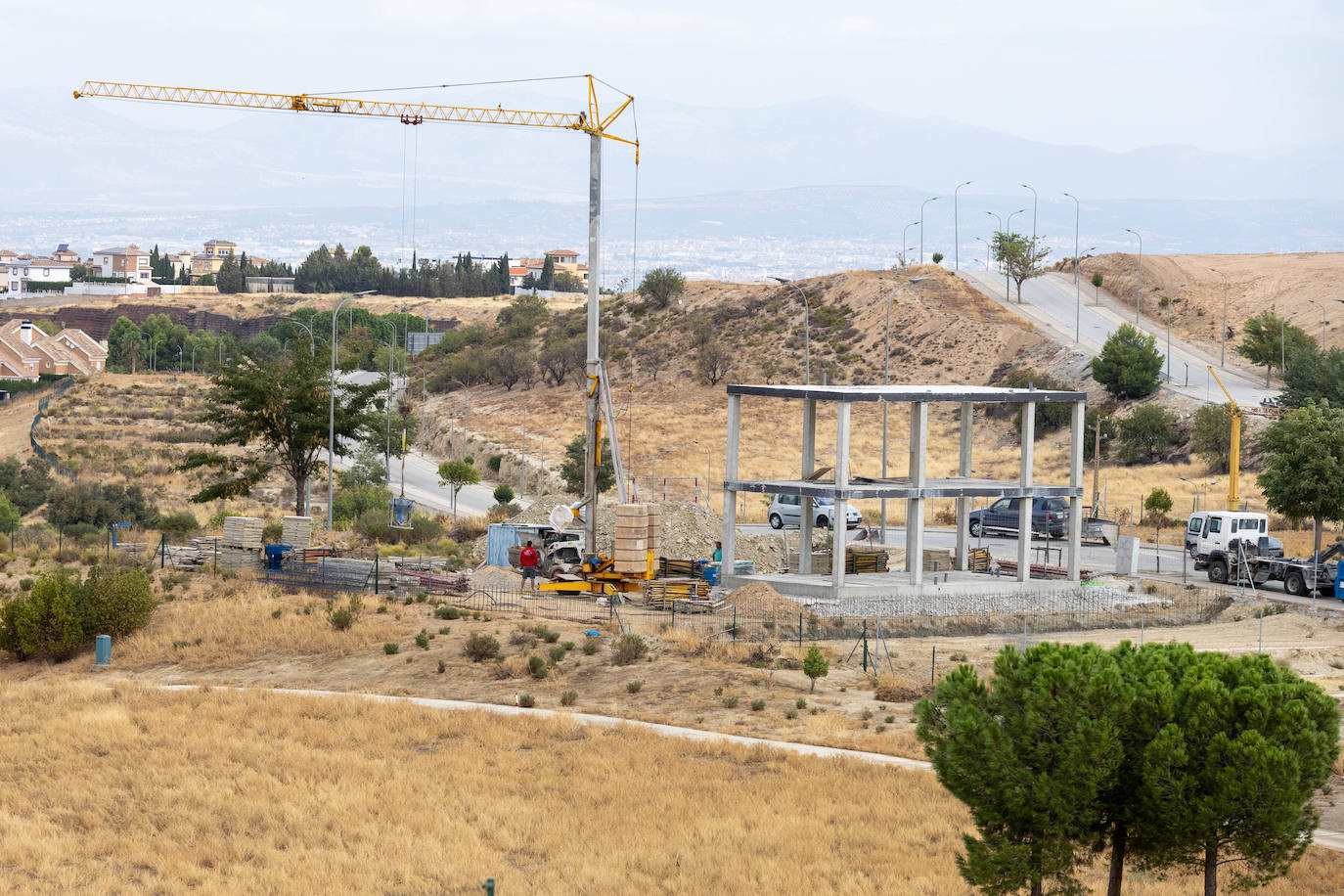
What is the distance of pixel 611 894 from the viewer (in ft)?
62.2

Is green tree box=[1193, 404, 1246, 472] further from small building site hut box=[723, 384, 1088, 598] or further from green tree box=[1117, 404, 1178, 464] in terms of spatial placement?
small building site hut box=[723, 384, 1088, 598]

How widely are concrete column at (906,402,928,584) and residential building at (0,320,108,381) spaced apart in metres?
111

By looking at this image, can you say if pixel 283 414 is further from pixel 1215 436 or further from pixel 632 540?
pixel 1215 436

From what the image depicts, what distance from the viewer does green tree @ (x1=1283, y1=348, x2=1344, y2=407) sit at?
259ft

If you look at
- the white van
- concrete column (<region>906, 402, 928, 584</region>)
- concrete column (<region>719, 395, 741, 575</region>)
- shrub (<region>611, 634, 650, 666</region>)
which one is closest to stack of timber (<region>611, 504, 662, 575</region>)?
concrete column (<region>719, 395, 741, 575</region>)

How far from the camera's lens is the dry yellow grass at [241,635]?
3525 centimetres

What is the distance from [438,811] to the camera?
22.5 meters

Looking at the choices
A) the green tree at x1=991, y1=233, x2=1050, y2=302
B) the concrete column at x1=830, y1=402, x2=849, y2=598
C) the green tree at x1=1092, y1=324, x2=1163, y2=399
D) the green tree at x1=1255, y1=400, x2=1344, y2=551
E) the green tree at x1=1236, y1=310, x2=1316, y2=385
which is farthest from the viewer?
the green tree at x1=991, y1=233, x2=1050, y2=302

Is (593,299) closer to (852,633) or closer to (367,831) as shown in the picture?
(852,633)

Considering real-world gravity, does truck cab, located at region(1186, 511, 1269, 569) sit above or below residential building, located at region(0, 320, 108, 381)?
below

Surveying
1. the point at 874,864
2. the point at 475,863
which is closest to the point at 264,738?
the point at 475,863

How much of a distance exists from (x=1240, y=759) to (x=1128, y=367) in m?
85.0

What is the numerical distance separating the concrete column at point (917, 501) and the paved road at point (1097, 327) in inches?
2188

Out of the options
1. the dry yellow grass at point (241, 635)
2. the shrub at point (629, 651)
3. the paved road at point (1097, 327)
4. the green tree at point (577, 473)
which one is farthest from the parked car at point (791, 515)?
the paved road at point (1097, 327)
